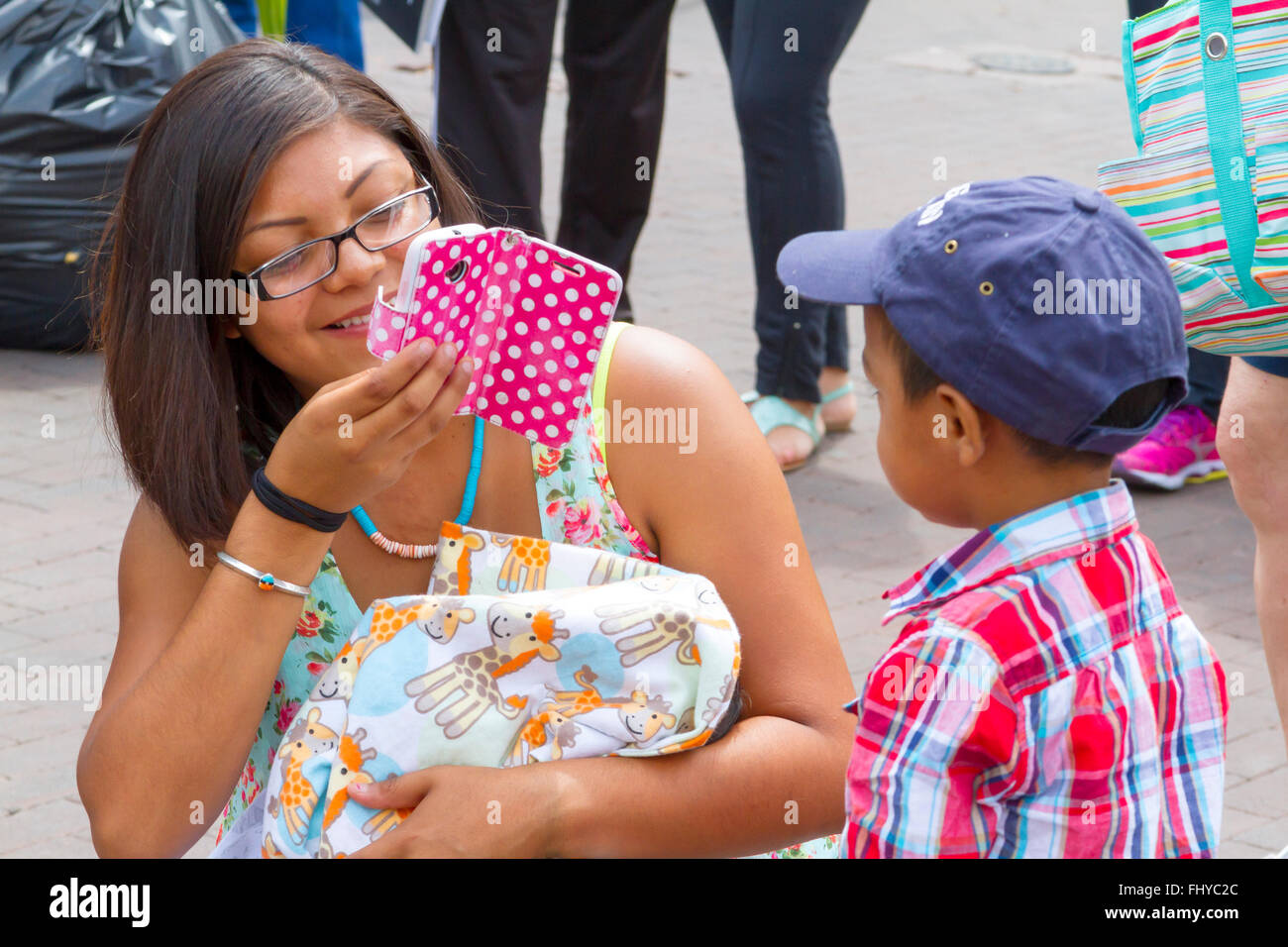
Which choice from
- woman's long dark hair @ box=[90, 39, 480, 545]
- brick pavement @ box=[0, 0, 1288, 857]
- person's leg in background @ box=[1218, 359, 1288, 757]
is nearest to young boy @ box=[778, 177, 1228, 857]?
woman's long dark hair @ box=[90, 39, 480, 545]

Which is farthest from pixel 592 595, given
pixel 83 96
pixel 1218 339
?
pixel 83 96

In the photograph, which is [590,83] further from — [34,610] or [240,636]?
[240,636]

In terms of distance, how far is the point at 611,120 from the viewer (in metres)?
4.58

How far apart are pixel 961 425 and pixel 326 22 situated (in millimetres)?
4085

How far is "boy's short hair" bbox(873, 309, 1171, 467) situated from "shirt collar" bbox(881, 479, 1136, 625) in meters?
0.04

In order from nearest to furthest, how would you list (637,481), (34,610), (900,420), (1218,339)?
1. (900,420)
2. (637,481)
3. (1218,339)
4. (34,610)

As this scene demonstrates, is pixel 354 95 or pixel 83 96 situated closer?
pixel 354 95

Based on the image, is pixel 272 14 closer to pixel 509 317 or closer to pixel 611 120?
pixel 611 120

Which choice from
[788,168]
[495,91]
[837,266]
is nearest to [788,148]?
[788,168]

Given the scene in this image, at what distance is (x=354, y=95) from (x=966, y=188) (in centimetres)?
79

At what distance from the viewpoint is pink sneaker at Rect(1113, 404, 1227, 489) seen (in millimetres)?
4207

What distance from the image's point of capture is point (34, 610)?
3.54 m

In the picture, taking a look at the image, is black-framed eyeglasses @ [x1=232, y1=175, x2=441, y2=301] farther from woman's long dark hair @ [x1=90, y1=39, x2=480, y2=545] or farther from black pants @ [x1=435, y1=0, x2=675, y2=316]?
black pants @ [x1=435, y1=0, x2=675, y2=316]

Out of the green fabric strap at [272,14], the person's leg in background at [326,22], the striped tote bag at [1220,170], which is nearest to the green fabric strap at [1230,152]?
the striped tote bag at [1220,170]
